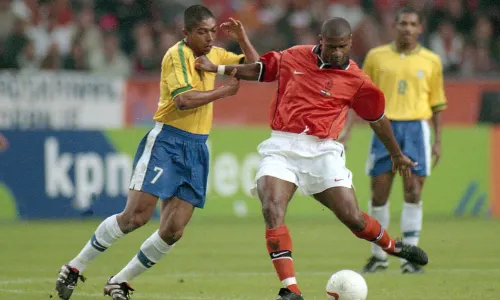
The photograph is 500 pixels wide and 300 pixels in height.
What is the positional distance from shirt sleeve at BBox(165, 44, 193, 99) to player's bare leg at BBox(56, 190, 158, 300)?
95 cm

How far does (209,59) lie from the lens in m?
9.81

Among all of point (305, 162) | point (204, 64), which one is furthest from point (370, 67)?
point (204, 64)

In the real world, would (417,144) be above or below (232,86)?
below

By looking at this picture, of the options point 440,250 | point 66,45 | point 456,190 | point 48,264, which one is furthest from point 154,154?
point 66,45

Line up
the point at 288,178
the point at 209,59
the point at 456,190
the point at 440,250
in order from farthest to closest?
1. the point at 456,190
2. the point at 440,250
3. the point at 209,59
4. the point at 288,178

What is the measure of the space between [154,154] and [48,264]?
3906 millimetres

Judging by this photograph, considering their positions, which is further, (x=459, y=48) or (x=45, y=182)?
(x=459, y=48)

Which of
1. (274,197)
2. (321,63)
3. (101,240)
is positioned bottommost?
(101,240)

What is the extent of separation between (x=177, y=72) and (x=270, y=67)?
0.80m

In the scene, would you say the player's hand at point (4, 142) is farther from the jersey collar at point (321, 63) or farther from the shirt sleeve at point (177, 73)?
the jersey collar at point (321, 63)

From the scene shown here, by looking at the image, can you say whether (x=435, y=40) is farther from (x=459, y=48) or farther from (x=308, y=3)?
(x=308, y=3)

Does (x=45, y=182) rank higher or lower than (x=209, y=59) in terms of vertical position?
lower

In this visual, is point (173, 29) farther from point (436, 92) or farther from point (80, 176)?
point (436, 92)

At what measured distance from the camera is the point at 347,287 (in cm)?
880
